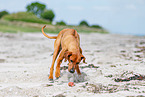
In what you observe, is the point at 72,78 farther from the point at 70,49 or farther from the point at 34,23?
the point at 34,23

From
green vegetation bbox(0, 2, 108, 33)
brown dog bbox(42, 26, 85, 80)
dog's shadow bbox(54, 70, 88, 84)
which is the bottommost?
dog's shadow bbox(54, 70, 88, 84)

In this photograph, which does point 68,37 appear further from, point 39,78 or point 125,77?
point 125,77

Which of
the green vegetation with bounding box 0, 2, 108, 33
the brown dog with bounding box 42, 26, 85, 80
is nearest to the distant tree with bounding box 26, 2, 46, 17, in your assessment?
the green vegetation with bounding box 0, 2, 108, 33

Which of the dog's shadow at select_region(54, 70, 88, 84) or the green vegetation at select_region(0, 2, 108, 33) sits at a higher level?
the green vegetation at select_region(0, 2, 108, 33)

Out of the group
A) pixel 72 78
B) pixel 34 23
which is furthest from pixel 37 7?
pixel 72 78

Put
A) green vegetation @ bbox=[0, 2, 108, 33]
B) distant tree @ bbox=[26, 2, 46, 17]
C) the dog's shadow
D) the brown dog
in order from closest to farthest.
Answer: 1. the brown dog
2. the dog's shadow
3. green vegetation @ bbox=[0, 2, 108, 33]
4. distant tree @ bbox=[26, 2, 46, 17]

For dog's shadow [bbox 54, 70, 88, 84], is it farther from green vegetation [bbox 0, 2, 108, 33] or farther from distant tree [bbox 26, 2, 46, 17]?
distant tree [bbox 26, 2, 46, 17]

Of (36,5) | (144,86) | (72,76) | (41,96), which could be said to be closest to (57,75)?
(72,76)

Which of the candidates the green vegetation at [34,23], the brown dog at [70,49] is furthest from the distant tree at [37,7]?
the brown dog at [70,49]

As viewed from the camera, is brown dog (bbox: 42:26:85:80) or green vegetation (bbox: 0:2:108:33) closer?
brown dog (bbox: 42:26:85:80)

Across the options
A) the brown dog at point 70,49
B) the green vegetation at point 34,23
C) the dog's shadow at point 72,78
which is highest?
the green vegetation at point 34,23

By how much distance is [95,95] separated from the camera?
4371mm

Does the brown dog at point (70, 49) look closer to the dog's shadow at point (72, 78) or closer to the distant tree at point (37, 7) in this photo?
the dog's shadow at point (72, 78)

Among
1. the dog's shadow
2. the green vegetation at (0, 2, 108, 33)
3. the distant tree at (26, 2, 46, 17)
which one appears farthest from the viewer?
the distant tree at (26, 2, 46, 17)
